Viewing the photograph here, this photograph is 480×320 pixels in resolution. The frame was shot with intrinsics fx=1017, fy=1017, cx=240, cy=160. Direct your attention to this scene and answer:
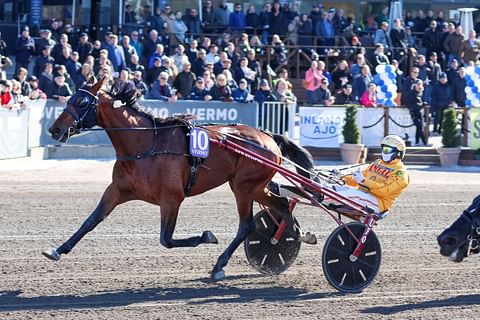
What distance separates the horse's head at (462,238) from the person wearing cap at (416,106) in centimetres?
1222

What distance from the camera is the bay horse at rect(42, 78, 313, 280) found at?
883cm

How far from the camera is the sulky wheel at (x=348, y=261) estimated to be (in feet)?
29.0

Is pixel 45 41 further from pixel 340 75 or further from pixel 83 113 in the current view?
pixel 83 113

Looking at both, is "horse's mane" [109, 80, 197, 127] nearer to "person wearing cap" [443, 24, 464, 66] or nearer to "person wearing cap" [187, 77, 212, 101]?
"person wearing cap" [187, 77, 212, 101]

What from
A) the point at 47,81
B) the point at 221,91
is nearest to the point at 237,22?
the point at 221,91

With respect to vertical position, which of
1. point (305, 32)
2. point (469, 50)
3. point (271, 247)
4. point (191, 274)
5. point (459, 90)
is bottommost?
point (191, 274)

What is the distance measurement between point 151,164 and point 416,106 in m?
12.6

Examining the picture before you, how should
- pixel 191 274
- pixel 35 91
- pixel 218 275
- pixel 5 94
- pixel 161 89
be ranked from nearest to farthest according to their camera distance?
pixel 218 275, pixel 191 274, pixel 5 94, pixel 35 91, pixel 161 89

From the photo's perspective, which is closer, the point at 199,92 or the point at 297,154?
the point at 297,154

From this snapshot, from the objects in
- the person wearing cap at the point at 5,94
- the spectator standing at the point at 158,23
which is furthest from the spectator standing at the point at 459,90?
the person wearing cap at the point at 5,94

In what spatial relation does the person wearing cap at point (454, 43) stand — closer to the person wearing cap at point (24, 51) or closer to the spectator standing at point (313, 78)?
the spectator standing at point (313, 78)

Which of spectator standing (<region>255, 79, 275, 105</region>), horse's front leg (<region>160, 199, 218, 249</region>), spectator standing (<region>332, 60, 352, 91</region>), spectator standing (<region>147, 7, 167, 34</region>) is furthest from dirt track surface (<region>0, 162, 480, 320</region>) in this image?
spectator standing (<region>147, 7, 167, 34</region>)

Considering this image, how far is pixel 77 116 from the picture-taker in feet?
28.7

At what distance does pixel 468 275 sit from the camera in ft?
31.9
